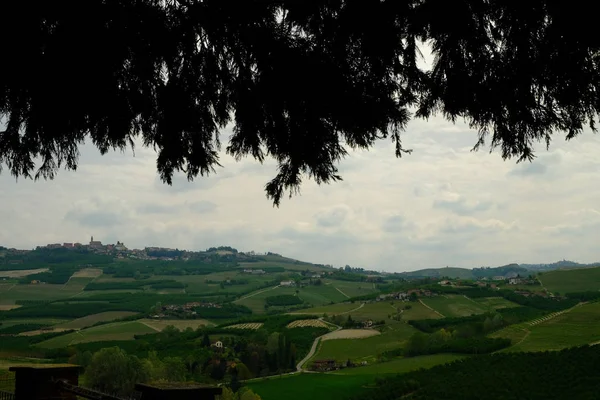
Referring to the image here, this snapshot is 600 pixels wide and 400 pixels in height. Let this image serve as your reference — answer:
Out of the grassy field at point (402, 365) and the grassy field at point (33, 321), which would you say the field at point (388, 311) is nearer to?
the grassy field at point (402, 365)

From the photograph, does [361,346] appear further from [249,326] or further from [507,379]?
[507,379]

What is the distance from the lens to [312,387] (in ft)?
256

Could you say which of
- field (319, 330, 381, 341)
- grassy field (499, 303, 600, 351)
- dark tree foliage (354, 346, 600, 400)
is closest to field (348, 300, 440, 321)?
field (319, 330, 381, 341)

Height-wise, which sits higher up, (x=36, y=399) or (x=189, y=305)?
(x=36, y=399)

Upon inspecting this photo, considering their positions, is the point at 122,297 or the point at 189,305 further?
the point at 122,297

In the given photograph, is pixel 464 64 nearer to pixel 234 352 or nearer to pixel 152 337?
pixel 234 352

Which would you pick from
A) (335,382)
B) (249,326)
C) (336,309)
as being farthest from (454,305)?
(335,382)

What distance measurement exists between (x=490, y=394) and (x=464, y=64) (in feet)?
205

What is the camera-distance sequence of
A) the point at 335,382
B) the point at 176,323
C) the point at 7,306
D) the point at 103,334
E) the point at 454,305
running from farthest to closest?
the point at 7,306
the point at 454,305
the point at 176,323
the point at 103,334
the point at 335,382

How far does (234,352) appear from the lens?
104 metres

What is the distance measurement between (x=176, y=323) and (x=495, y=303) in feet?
284

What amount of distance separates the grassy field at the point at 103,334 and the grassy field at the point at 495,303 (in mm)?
87433

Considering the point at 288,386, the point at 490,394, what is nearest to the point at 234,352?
the point at 288,386

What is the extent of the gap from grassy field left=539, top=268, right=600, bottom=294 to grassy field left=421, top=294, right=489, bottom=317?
28052 mm
